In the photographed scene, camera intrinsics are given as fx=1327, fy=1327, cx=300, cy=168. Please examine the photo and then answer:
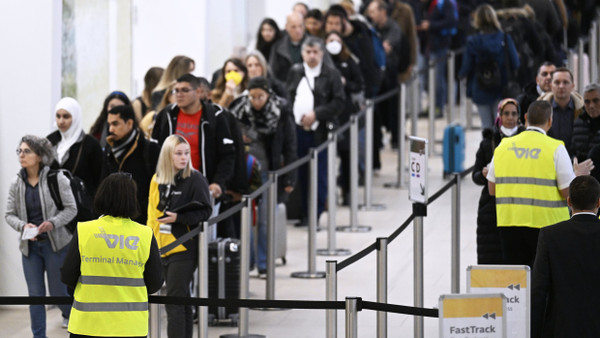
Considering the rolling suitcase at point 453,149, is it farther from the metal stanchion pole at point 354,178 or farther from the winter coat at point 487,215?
the winter coat at point 487,215

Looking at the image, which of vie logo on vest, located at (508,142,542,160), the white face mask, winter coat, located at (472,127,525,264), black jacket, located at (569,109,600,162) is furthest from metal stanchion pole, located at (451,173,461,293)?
the white face mask

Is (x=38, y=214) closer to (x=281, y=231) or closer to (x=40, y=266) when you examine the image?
(x=40, y=266)

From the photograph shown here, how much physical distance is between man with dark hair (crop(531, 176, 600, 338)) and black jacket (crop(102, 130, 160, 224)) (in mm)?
4033

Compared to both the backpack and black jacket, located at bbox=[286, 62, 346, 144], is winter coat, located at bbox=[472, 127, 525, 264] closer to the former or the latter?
the backpack

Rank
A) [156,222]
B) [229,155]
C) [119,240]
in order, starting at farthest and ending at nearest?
[229,155], [156,222], [119,240]

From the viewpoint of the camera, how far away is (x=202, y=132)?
1077 centimetres

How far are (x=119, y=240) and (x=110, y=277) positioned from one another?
8.5 inches

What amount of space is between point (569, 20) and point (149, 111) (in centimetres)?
929

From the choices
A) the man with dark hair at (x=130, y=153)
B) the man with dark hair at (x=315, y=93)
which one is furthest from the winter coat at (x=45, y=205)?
the man with dark hair at (x=315, y=93)

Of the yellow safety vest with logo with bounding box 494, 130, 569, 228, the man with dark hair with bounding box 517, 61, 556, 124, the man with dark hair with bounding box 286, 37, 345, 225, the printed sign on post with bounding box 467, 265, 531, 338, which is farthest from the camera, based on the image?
the man with dark hair with bounding box 286, 37, 345, 225

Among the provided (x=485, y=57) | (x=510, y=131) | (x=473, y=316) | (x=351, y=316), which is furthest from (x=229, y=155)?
(x=485, y=57)

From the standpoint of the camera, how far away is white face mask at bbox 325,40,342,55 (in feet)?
49.1

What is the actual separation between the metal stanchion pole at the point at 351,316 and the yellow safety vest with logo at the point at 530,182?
7.56ft

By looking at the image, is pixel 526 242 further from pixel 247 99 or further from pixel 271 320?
pixel 247 99
